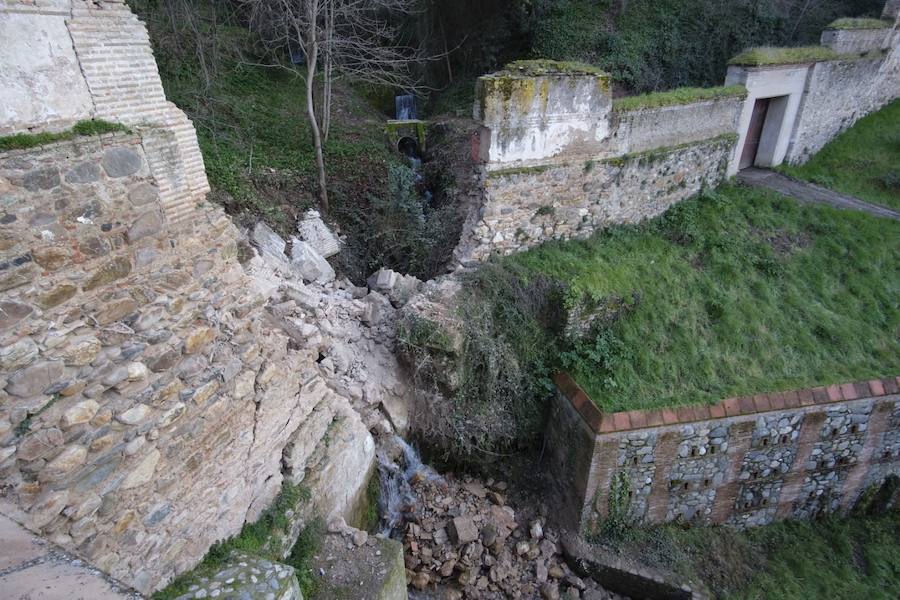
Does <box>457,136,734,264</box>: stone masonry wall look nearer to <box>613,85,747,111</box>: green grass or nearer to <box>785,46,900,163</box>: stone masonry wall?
<box>613,85,747,111</box>: green grass

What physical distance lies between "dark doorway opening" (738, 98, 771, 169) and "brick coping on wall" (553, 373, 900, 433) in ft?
18.5

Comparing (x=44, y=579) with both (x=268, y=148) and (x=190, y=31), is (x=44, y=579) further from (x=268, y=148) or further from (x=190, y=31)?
(x=190, y=31)

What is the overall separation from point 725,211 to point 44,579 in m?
9.65

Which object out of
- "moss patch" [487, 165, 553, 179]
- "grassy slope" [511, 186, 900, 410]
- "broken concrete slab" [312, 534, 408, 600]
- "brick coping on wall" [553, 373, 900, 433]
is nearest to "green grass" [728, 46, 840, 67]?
"grassy slope" [511, 186, 900, 410]

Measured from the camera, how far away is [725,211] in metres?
8.95

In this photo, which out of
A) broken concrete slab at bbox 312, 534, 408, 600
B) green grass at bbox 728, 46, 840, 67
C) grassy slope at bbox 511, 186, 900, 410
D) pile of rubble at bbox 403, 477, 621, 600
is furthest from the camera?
green grass at bbox 728, 46, 840, 67

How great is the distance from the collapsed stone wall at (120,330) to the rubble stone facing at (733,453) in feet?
11.7

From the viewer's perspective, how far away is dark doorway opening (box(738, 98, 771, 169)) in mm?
10414

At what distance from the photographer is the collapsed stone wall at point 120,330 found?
2709 mm

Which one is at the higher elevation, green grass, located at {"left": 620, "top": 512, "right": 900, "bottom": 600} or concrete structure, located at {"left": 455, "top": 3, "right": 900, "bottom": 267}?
concrete structure, located at {"left": 455, "top": 3, "right": 900, "bottom": 267}

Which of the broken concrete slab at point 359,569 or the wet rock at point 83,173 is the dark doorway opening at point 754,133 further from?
the wet rock at point 83,173

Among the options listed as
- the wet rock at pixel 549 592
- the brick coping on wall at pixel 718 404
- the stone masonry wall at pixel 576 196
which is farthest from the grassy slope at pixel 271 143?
the wet rock at pixel 549 592

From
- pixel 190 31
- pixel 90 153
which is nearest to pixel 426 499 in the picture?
pixel 90 153

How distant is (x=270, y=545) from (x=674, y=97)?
26.4 feet
